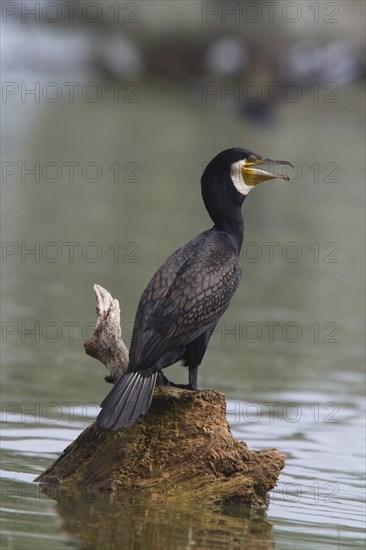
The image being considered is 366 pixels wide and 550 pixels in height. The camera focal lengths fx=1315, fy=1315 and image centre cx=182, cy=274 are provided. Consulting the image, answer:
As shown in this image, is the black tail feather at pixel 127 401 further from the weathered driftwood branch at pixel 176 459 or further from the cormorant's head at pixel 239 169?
the cormorant's head at pixel 239 169

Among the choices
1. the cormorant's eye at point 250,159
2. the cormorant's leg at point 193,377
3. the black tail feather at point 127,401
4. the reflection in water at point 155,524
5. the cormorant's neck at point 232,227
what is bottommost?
the reflection in water at point 155,524

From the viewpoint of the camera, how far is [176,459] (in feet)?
21.7

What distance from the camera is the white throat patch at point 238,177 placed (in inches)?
284

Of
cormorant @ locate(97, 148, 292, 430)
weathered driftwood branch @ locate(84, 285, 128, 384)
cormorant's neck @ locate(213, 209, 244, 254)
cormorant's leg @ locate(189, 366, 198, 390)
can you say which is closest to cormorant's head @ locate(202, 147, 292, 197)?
cormorant @ locate(97, 148, 292, 430)

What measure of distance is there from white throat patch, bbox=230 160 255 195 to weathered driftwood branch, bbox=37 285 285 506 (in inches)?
48.6

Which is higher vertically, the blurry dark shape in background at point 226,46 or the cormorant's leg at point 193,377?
the blurry dark shape in background at point 226,46

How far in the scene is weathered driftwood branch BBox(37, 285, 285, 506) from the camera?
21.6 ft

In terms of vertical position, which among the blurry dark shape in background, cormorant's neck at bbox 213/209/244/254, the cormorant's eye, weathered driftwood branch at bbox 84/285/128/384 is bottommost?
weathered driftwood branch at bbox 84/285/128/384

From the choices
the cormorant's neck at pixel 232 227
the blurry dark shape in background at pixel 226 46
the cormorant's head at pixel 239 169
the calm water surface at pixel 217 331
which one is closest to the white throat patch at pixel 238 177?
the cormorant's head at pixel 239 169

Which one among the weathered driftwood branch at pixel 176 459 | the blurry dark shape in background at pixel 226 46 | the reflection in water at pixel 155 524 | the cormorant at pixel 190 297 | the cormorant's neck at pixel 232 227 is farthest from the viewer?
the blurry dark shape in background at pixel 226 46

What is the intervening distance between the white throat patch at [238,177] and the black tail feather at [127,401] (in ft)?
4.33

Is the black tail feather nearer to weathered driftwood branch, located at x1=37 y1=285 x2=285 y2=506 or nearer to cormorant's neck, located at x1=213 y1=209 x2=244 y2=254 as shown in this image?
weathered driftwood branch, located at x1=37 y1=285 x2=285 y2=506

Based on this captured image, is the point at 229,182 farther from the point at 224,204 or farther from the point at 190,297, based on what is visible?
the point at 190,297

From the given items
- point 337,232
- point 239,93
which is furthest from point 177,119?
point 337,232
